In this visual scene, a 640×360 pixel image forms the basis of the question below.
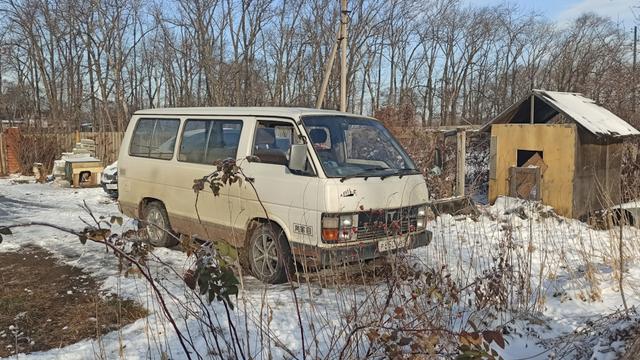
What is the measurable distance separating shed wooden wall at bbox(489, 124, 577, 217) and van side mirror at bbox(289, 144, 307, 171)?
21.9 ft

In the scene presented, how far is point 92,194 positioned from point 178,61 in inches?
1077

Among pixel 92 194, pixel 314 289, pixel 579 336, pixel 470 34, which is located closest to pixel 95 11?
pixel 92 194

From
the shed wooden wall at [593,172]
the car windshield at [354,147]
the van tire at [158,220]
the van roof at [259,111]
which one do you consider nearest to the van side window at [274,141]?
the van roof at [259,111]

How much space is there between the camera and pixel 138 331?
14.5ft

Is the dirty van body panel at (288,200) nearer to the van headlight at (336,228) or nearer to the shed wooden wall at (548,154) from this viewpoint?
the van headlight at (336,228)

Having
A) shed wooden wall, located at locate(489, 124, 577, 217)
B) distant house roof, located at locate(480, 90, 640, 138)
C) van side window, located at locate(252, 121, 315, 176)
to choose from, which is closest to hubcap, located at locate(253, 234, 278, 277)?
van side window, located at locate(252, 121, 315, 176)

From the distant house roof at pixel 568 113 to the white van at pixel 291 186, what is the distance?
5.41m

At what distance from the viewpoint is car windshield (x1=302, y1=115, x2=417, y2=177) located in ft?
18.8

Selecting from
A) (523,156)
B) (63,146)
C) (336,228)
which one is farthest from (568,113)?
(63,146)

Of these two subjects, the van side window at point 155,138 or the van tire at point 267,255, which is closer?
the van tire at point 267,255

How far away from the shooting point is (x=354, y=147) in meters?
6.48

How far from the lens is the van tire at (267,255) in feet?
18.7

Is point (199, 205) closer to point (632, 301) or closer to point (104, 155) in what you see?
point (632, 301)

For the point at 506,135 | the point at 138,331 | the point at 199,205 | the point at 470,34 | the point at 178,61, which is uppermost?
the point at 470,34
